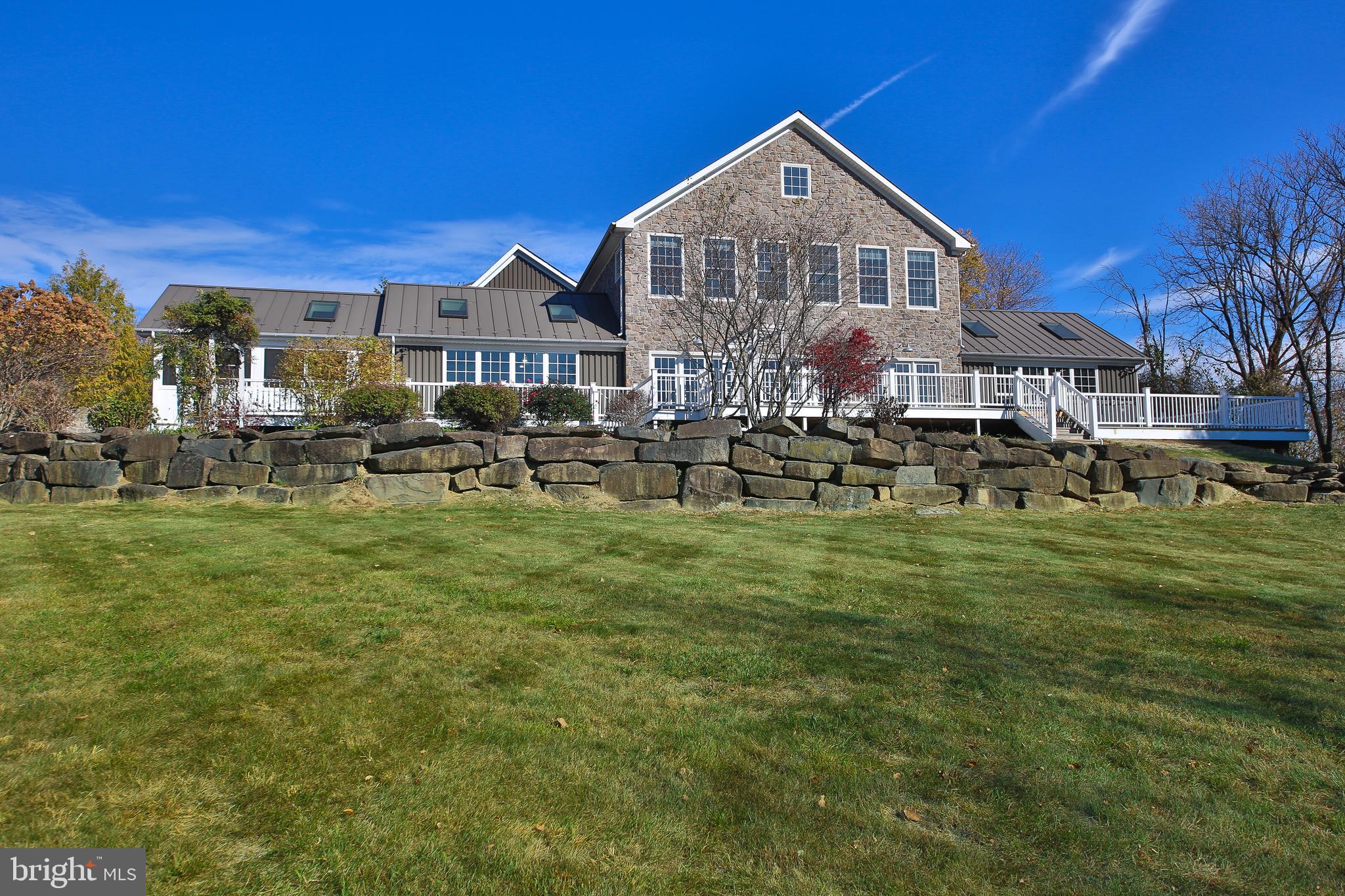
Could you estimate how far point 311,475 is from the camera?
10.3 meters

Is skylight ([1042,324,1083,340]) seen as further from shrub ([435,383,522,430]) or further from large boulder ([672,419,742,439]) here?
shrub ([435,383,522,430])

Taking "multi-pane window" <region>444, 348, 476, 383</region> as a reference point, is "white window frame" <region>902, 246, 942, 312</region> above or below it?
above

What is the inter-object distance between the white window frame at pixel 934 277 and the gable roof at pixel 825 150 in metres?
0.62

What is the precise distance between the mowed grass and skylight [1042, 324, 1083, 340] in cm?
1952

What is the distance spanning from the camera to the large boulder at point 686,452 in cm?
1089

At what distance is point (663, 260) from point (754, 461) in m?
11.5

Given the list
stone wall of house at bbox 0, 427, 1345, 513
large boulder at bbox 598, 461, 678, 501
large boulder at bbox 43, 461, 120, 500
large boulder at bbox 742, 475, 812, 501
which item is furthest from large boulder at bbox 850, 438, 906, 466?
large boulder at bbox 43, 461, 120, 500

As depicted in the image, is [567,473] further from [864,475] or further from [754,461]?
[864,475]

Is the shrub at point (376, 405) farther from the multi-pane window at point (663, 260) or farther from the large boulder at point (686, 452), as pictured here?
the multi-pane window at point (663, 260)

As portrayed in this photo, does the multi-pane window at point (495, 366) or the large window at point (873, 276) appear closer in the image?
the multi-pane window at point (495, 366)

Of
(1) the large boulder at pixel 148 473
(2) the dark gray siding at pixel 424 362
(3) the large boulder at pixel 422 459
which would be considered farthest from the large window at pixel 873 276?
(1) the large boulder at pixel 148 473

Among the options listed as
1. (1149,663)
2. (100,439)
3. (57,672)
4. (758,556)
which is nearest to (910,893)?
(1149,663)

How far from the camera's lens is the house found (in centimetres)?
1864

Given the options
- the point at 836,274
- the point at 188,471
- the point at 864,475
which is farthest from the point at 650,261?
the point at 188,471
